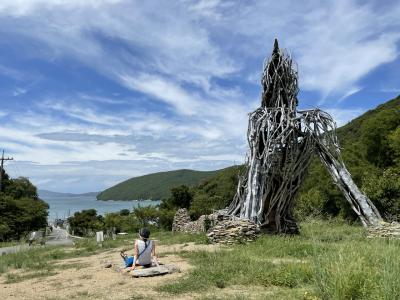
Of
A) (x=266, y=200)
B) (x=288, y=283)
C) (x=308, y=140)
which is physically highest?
(x=308, y=140)

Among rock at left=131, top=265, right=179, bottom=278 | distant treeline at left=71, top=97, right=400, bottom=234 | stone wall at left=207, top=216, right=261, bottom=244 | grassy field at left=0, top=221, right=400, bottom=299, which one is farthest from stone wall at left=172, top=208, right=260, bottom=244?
distant treeline at left=71, top=97, right=400, bottom=234

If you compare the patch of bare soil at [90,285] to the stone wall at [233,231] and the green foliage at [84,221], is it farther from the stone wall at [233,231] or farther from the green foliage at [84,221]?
the green foliage at [84,221]

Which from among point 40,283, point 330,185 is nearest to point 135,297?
point 40,283

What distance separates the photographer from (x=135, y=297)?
6547 mm

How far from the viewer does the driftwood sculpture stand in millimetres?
13922

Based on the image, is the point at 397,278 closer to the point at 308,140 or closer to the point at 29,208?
the point at 308,140

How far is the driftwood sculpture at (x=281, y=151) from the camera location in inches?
548

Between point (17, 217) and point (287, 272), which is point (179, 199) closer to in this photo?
point (17, 217)

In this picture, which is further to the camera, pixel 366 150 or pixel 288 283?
pixel 366 150

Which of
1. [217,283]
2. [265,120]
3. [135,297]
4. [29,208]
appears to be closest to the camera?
[135,297]

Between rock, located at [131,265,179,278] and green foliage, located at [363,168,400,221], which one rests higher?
green foliage, located at [363,168,400,221]

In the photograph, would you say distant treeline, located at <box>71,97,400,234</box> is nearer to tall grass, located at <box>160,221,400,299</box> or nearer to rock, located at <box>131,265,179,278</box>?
tall grass, located at <box>160,221,400,299</box>

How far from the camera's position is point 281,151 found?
47.1ft

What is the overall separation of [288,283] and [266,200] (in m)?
8.43
